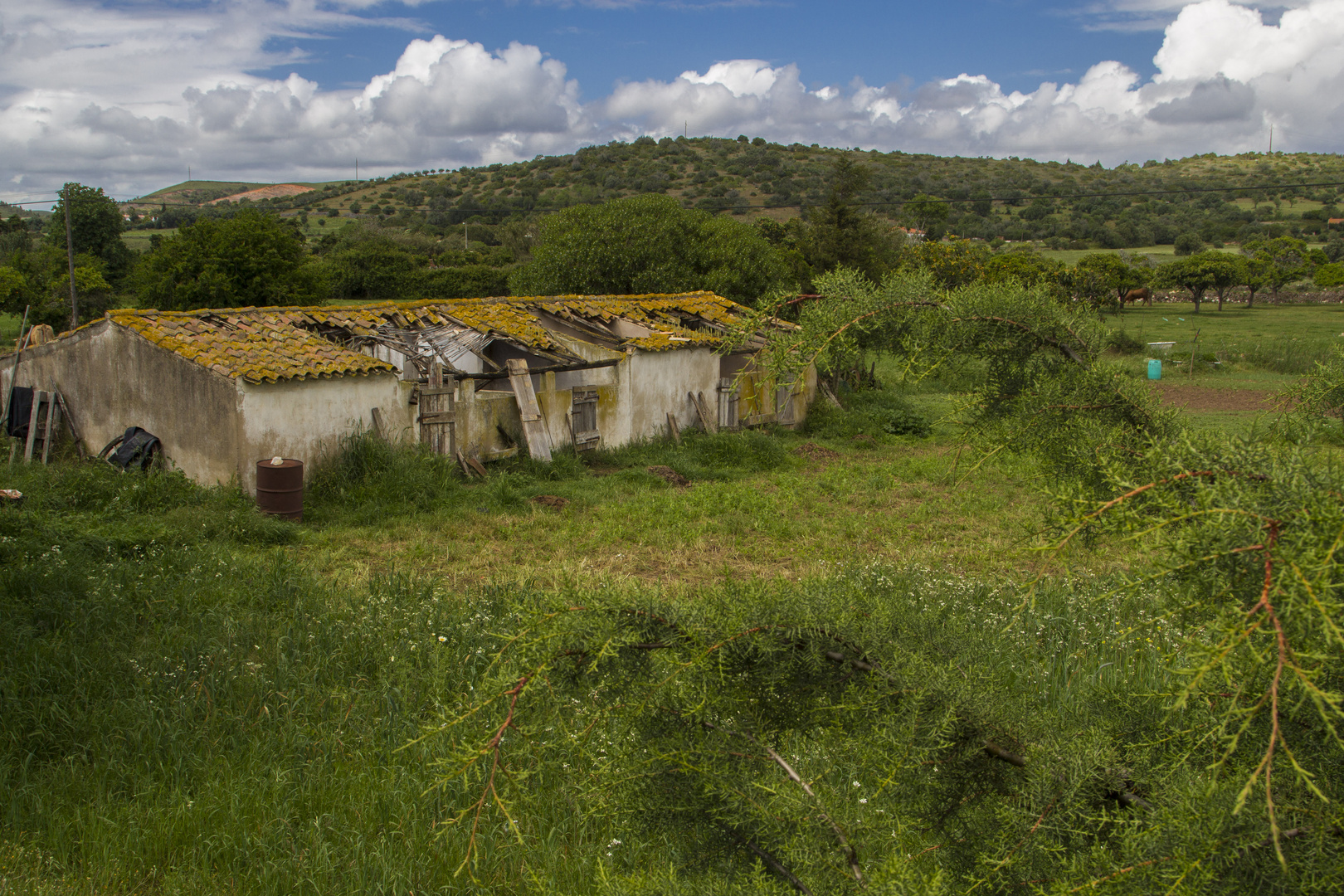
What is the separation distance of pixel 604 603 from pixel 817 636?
47 cm

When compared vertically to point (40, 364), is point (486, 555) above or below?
below

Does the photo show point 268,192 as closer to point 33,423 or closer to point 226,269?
point 226,269

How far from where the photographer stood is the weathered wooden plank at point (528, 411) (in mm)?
15400

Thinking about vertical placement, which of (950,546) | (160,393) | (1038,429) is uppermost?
(1038,429)

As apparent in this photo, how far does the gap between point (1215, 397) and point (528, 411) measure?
1834cm

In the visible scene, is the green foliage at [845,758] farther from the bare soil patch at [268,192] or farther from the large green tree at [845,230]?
the bare soil patch at [268,192]

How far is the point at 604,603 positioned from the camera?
1.88m

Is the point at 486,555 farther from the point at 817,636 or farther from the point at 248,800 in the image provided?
the point at 817,636

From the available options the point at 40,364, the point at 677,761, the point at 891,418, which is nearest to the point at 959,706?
the point at 677,761

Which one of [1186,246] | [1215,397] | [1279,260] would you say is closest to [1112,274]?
[1279,260]

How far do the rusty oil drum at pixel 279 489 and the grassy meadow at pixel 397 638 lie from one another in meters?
0.34

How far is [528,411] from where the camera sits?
50.8ft

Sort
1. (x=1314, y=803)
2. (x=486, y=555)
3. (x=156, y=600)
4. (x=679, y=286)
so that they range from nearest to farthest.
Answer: (x=1314, y=803) → (x=156, y=600) → (x=486, y=555) → (x=679, y=286)

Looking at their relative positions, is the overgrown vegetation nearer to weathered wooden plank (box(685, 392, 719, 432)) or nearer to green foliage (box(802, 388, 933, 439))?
weathered wooden plank (box(685, 392, 719, 432))
